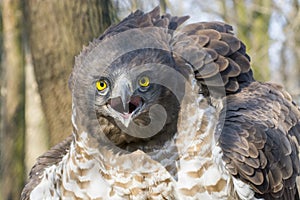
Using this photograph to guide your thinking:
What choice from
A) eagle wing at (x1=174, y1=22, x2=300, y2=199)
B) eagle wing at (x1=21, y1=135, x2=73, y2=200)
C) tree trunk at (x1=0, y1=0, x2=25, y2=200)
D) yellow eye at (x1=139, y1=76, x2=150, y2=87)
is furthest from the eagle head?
tree trunk at (x1=0, y1=0, x2=25, y2=200)

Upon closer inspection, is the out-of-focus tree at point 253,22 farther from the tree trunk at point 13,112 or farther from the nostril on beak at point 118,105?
the nostril on beak at point 118,105

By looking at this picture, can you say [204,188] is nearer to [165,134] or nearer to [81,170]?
[165,134]

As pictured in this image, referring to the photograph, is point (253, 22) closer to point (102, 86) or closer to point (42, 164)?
point (42, 164)

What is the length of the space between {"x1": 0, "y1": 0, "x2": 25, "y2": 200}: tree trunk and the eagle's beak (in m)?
3.11

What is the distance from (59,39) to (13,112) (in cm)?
109

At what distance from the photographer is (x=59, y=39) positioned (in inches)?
235

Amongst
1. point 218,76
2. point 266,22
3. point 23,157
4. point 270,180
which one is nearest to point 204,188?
point 270,180

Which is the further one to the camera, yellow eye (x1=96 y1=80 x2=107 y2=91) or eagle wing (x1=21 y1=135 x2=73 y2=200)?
eagle wing (x1=21 y1=135 x2=73 y2=200)

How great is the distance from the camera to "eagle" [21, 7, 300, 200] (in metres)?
3.85

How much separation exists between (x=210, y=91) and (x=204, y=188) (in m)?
0.66

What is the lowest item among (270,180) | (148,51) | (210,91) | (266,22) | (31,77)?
(270,180)

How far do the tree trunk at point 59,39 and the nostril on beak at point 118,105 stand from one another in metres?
2.40

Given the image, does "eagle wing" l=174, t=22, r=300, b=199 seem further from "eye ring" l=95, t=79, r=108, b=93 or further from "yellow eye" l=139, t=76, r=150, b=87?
"eye ring" l=95, t=79, r=108, b=93

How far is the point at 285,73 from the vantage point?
15852 mm
